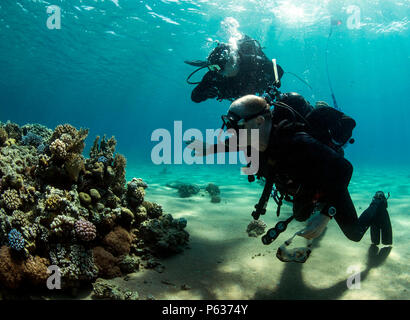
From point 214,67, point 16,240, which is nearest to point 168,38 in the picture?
point 214,67

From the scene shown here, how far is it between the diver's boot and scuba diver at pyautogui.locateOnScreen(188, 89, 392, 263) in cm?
95

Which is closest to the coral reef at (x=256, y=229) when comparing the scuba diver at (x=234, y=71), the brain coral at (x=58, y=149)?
the scuba diver at (x=234, y=71)

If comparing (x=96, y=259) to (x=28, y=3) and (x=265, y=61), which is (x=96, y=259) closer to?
(x=265, y=61)

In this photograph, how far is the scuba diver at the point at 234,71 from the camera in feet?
19.3

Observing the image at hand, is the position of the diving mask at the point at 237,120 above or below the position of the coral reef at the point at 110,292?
above

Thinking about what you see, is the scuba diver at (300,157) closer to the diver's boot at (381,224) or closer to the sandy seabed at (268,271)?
the sandy seabed at (268,271)

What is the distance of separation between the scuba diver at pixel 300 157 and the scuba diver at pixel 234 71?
2436mm

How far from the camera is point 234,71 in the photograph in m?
5.92

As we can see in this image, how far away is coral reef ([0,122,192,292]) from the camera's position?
319cm

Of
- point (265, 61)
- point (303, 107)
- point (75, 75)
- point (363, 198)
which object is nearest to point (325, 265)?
point (303, 107)

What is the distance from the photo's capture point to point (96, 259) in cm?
356

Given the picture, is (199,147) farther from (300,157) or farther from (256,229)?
(256,229)

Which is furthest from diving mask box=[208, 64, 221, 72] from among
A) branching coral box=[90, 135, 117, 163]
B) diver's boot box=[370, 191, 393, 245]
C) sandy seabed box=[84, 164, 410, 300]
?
diver's boot box=[370, 191, 393, 245]

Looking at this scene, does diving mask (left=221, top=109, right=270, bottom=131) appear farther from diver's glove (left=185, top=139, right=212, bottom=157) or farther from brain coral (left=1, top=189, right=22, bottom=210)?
brain coral (left=1, top=189, right=22, bottom=210)
